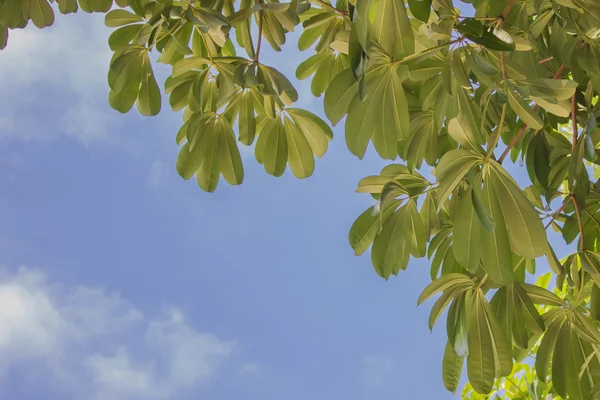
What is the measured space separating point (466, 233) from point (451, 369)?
17.0 inches

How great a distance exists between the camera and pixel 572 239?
5.74 ft

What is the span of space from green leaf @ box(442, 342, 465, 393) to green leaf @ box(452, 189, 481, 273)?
Result: 14.3 inches

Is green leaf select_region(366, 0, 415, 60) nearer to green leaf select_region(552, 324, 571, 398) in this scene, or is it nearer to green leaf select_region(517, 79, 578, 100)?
green leaf select_region(517, 79, 578, 100)

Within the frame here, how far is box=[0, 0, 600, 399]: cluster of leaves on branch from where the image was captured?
1.24 m

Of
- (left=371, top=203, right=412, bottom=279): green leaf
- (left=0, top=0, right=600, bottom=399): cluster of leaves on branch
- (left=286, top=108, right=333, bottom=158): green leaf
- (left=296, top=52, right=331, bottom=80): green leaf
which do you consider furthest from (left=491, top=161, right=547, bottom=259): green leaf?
(left=296, top=52, right=331, bottom=80): green leaf

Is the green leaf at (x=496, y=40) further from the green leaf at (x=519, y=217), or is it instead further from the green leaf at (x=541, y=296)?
the green leaf at (x=541, y=296)

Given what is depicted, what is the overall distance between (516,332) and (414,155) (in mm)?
500

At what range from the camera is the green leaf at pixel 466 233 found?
1.30m

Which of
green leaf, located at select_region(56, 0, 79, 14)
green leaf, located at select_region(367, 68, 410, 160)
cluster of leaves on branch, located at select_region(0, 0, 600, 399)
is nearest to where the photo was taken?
cluster of leaves on branch, located at select_region(0, 0, 600, 399)

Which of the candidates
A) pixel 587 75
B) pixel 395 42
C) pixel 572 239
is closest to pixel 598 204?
pixel 572 239

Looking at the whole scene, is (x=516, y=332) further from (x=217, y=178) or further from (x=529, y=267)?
(x=217, y=178)

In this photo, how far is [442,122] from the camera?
56.5 inches

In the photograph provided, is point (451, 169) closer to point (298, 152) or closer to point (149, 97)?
point (298, 152)

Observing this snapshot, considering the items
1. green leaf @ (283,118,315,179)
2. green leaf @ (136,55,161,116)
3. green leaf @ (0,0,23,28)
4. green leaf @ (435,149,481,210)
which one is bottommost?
green leaf @ (435,149,481,210)
